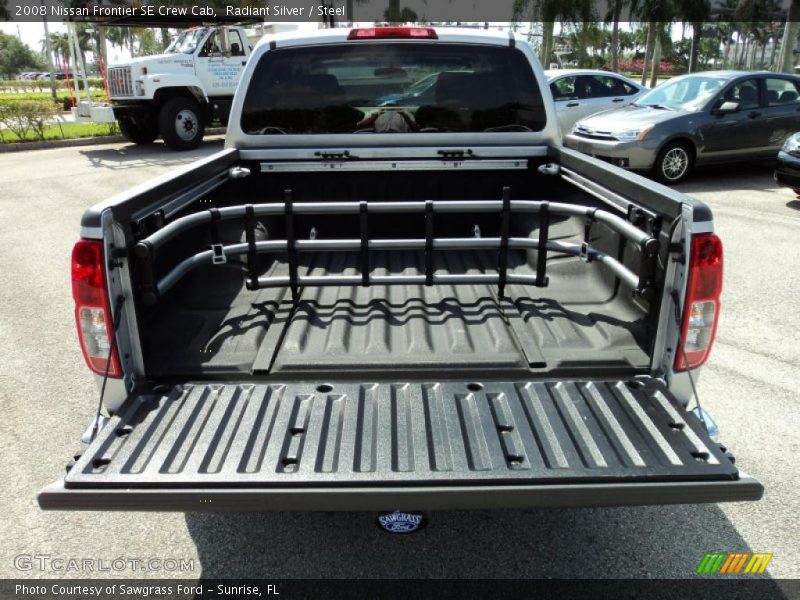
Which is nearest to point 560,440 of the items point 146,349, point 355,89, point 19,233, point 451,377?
point 451,377

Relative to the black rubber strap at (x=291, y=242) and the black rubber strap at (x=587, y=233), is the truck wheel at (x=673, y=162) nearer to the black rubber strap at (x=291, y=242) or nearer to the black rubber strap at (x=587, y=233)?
the black rubber strap at (x=587, y=233)

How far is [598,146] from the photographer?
34.4ft

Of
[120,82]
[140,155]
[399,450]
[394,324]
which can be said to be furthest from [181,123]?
[399,450]

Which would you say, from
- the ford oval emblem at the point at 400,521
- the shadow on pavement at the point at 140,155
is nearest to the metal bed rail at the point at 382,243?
the ford oval emblem at the point at 400,521

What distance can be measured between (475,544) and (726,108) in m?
9.96

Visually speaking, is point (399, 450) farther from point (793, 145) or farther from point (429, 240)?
point (793, 145)

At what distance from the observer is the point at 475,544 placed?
278 centimetres

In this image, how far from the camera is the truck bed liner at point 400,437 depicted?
6.57 ft

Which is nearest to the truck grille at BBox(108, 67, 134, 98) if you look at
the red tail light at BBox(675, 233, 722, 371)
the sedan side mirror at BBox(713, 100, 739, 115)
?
the sedan side mirror at BBox(713, 100, 739, 115)

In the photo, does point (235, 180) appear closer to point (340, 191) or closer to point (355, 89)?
point (340, 191)

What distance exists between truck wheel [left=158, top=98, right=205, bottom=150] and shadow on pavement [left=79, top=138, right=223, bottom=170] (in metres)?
0.24

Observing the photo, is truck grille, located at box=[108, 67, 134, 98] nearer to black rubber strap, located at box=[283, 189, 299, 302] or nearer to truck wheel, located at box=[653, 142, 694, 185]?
truck wheel, located at box=[653, 142, 694, 185]

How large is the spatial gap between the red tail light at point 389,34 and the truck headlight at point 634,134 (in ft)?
23.7

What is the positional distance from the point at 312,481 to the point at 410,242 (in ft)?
4.43
